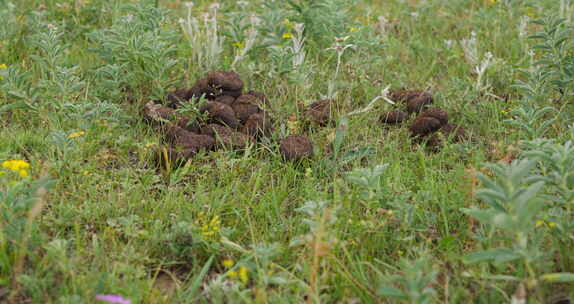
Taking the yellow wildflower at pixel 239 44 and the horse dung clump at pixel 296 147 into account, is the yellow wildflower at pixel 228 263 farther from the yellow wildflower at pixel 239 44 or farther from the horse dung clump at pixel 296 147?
the yellow wildflower at pixel 239 44

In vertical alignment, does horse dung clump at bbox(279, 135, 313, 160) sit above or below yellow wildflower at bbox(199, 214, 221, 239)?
above

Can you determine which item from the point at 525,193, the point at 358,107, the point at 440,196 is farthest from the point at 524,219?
the point at 358,107

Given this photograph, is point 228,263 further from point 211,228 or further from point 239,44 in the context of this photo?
point 239,44

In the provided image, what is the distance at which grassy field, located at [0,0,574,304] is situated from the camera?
2.50 m

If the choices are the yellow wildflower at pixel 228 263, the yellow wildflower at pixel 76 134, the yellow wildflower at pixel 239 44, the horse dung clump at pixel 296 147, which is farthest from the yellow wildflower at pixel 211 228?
the yellow wildflower at pixel 239 44

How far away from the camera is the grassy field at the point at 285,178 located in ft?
8.21

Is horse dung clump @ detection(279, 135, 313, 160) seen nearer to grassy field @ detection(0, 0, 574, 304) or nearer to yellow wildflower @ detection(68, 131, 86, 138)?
grassy field @ detection(0, 0, 574, 304)

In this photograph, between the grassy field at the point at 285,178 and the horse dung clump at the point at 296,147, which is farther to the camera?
the horse dung clump at the point at 296,147

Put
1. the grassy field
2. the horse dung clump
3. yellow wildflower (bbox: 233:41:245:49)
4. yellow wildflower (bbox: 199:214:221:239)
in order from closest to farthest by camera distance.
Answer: the grassy field → yellow wildflower (bbox: 199:214:221:239) → the horse dung clump → yellow wildflower (bbox: 233:41:245:49)

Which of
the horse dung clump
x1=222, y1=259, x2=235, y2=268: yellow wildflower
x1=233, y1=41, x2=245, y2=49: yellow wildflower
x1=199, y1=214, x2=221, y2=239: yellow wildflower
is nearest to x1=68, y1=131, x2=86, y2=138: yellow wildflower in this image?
x1=199, y1=214, x2=221, y2=239: yellow wildflower

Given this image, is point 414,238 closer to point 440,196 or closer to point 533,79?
point 440,196

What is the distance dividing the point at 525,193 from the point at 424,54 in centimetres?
342

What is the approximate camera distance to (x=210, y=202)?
320cm

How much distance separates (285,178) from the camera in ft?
11.4
